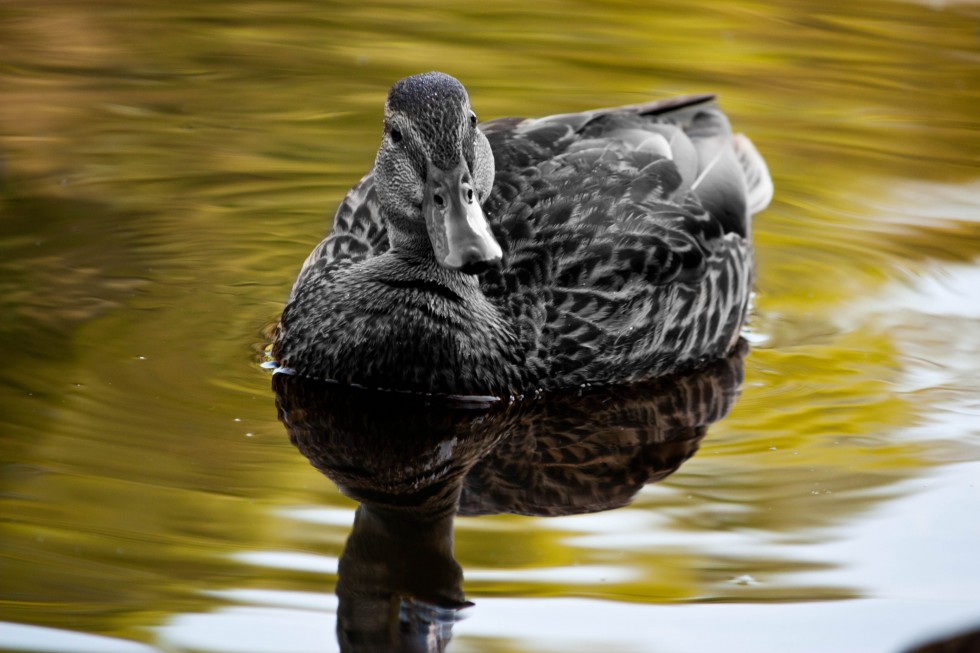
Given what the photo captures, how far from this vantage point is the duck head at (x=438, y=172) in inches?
259

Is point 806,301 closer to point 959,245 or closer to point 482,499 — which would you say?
point 959,245

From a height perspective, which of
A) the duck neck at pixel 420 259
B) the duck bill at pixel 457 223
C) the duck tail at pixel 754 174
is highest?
the duck bill at pixel 457 223

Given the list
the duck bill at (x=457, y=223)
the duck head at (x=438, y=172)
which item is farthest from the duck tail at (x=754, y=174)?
the duck bill at (x=457, y=223)

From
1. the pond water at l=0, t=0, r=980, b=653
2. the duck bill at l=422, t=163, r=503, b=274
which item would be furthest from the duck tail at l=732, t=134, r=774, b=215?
the duck bill at l=422, t=163, r=503, b=274

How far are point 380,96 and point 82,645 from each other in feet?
22.3

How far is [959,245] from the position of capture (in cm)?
919

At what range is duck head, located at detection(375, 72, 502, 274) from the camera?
6.59 meters

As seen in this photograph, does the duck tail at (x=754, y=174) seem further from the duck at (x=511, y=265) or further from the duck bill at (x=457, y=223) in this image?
the duck bill at (x=457, y=223)

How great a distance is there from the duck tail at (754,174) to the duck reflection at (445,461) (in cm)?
200

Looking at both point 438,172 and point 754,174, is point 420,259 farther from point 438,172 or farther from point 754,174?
point 754,174

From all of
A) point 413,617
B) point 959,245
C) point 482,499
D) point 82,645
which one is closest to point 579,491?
point 482,499

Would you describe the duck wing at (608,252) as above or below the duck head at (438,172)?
below

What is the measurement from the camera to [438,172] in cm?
683

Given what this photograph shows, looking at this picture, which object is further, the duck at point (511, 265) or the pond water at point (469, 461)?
the duck at point (511, 265)
